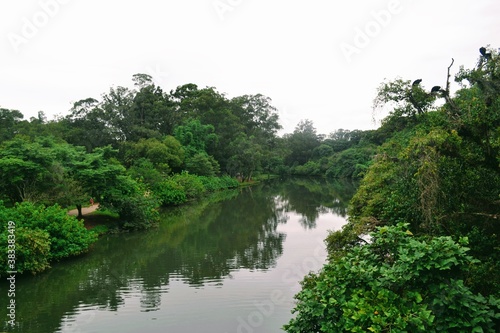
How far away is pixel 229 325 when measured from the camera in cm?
838

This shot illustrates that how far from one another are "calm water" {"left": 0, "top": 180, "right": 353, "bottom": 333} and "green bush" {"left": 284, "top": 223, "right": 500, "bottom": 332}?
3966 mm

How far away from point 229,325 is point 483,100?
6682 mm

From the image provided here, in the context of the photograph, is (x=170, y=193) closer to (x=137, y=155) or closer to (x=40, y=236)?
(x=137, y=155)

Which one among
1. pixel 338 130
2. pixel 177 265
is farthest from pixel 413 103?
pixel 338 130

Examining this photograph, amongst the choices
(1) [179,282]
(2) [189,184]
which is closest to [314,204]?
(2) [189,184]

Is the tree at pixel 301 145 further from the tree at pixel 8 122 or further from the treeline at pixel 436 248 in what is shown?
the treeline at pixel 436 248

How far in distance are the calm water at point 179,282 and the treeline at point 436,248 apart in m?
2.63

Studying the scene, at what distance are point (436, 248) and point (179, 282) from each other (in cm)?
857

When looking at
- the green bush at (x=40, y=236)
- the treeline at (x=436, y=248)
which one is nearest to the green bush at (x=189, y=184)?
the green bush at (x=40, y=236)

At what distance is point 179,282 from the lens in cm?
1123

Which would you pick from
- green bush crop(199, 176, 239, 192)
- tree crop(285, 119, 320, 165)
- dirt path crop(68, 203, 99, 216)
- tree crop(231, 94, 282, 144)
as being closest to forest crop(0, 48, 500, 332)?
dirt path crop(68, 203, 99, 216)

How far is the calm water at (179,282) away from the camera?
8586mm

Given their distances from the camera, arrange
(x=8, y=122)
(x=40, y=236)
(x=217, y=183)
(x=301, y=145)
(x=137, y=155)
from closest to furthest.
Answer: (x=40, y=236)
(x=137, y=155)
(x=8, y=122)
(x=217, y=183)
(x=301, y=145)

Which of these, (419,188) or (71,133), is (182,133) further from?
(419,188)
